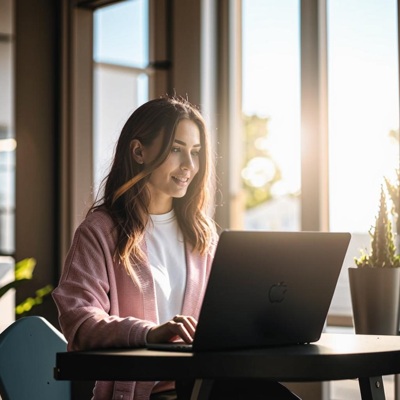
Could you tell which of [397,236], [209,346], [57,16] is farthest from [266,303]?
[57,16]

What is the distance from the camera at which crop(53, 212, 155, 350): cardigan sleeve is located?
168 cm

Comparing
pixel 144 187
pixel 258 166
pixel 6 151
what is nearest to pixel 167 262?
pixel 144 187

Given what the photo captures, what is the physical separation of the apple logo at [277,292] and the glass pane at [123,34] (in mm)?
2997

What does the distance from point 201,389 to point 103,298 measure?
0.49m

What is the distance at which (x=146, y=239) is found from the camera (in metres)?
2.09

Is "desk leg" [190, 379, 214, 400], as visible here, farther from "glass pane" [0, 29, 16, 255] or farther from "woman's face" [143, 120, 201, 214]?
"glass pane" [0, 29, 16, 255]

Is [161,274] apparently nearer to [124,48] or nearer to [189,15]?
[189,15]

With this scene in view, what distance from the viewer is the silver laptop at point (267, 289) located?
1470mm

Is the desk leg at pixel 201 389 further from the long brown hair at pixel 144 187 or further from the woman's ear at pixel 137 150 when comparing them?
the woman's ear at pixel 137 150

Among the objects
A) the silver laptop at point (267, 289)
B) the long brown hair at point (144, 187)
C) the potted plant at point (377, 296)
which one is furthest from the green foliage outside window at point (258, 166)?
the silver laptop at point (267, 289)

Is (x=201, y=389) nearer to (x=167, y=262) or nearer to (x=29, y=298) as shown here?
(x=167, y=262)

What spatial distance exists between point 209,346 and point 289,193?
23311 mm

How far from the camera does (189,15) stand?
12.9ft

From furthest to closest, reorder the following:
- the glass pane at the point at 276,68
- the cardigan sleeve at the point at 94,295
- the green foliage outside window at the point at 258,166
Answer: the green foliage outside window at the point at 258,166
the glass pane at the point at 276,68
the cardigan sleeve at the point at 94,295
